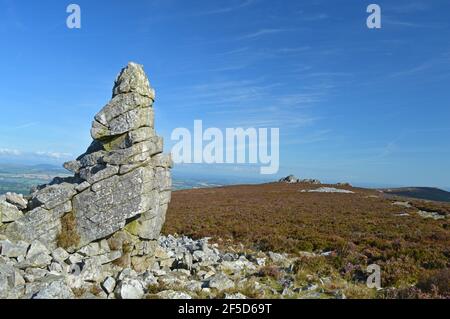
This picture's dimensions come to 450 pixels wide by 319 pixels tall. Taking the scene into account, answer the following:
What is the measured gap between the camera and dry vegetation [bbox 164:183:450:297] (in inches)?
576

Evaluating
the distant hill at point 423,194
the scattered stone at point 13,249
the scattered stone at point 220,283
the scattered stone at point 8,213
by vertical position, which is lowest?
the distant hill at point 423,194

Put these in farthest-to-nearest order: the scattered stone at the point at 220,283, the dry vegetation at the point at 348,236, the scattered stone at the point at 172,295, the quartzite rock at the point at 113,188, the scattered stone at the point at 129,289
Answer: the dry vegetation at the point at 348,236 < the quartzite rock at the point at 113,188 < the scattered stone at the point at 220,283 < the scattered stone at the point at 172,295 < the scattered stone at the point at 129,289

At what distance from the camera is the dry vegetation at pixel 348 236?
14.6m

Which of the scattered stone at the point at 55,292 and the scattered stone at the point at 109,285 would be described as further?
the scattered stone at the point at 109,285

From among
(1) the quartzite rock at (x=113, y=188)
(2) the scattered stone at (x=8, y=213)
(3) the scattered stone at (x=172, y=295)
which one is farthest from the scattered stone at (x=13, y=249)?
(3) the scattered stone at (x=172, y=295)

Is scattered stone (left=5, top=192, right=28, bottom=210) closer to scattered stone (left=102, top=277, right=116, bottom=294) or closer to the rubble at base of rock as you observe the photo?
the rubble at base of rock

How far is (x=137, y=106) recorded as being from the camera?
1658 cm

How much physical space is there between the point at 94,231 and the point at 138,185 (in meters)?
2.60

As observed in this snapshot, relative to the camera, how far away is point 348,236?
23938 mm

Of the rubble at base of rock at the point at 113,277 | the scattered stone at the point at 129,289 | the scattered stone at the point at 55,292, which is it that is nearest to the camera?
the scattered stone at the point at 55,292

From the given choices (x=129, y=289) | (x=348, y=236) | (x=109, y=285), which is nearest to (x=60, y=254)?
(x=109, y=285)

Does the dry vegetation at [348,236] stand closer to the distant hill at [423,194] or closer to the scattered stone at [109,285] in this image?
the scattered stone at [109,285]

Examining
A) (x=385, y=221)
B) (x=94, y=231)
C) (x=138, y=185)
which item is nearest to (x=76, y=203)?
(x=94, y=231)

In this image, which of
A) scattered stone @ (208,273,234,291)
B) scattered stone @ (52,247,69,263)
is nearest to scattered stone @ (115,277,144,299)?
scattered stone @ (208,273,234,291)
